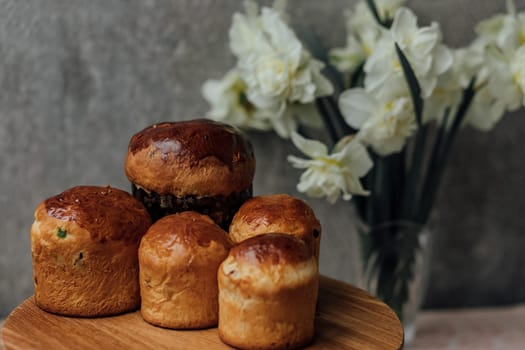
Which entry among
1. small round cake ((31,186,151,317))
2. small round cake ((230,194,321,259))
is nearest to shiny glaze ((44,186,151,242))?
small round cake ((31,186,151,317))

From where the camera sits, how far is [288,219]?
0.75 m

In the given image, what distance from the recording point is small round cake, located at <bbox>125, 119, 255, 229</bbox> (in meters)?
0.75

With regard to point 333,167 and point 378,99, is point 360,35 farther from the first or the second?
point 333,167

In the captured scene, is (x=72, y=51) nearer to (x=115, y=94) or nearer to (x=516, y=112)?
(x=115, y=94)

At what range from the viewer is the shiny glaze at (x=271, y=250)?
2.17 feet

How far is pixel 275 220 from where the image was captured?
0.74 meters

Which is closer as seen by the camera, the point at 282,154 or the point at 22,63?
the point at 22,63

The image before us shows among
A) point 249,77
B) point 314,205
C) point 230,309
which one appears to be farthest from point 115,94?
point 230,309

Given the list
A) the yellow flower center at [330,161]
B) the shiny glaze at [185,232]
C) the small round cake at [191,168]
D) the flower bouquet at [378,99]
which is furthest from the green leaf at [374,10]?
the shiny glaze at [185,232]

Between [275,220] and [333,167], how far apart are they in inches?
12.7

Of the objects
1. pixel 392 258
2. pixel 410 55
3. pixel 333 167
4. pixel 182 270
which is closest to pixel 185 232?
pixel 182 270

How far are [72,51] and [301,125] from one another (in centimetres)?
46

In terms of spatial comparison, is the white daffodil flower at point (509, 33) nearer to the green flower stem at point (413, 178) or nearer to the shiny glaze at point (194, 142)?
the green flower stem at point (413, 178)

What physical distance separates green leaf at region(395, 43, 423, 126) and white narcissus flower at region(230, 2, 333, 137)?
0.48 feet
